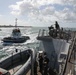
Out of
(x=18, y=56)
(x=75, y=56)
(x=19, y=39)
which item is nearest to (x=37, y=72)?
(x=18, y=56)

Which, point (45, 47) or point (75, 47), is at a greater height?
point (75, 47)

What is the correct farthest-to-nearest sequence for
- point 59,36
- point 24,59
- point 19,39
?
point 19,39 < point 59,36 < point 24,59

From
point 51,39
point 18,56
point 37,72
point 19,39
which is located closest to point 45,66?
point 37,72

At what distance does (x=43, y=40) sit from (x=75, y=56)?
11.7 meters

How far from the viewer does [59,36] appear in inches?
766

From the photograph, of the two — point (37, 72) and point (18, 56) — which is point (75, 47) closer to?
point (37, 72)

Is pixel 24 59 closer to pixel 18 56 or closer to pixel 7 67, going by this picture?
pixel 18 56

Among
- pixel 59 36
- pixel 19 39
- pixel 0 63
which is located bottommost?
pixel 19 39

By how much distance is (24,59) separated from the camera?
17.8m

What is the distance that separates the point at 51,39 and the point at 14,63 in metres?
5.22

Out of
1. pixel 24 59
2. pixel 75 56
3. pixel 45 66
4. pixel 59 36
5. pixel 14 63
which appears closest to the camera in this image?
pixel 75 56

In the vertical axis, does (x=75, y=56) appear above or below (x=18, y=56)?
above

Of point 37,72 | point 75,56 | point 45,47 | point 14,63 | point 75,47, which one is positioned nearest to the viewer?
point 75,56

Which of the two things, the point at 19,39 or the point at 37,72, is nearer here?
the point at 37,72
